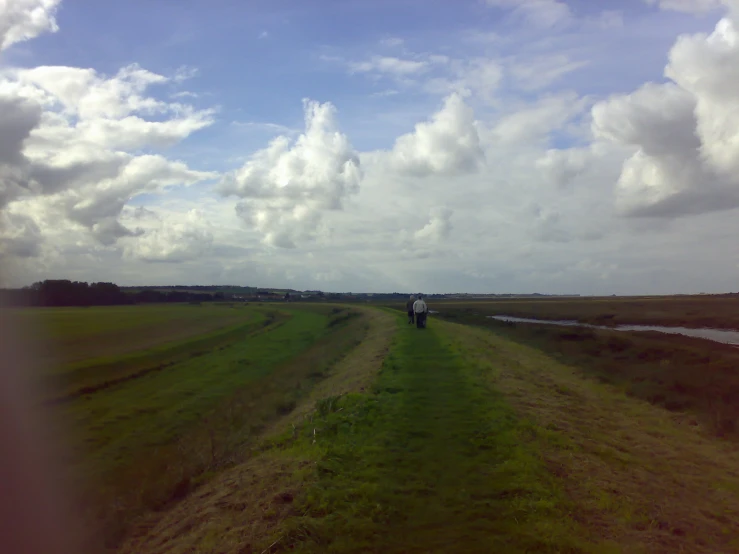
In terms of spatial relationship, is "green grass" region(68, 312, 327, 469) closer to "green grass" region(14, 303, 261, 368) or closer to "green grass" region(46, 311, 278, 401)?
"green grass" region(46, 311, 278, 401)

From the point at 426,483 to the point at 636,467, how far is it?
4.46m

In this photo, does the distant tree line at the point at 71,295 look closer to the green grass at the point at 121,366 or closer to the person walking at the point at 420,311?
the green grass at the point at 121,366

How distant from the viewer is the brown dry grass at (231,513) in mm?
7363

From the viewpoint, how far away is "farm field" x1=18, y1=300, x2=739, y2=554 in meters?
7.20

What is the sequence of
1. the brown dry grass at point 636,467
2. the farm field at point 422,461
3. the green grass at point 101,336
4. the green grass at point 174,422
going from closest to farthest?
the farm field at point 422,461 < the brown dry grass at point 636,467 < the green grass at point 174,422 < the green grass at point 101,336

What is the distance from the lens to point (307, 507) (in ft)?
25.8

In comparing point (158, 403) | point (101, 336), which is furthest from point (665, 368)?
point (101, 336)

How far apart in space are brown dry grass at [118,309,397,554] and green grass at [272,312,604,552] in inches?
14.8

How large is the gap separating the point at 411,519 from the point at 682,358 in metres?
25.0

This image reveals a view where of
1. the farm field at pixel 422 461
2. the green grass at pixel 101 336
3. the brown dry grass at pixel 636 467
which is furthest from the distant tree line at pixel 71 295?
the brown dry grass at pixel 636 467

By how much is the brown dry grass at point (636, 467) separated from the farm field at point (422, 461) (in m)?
0.05

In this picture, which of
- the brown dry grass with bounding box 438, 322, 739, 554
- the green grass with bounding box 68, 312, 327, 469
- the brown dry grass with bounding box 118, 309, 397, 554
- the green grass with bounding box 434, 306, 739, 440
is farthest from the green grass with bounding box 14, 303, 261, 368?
the green grass with bounding box 434, 306, 739, 440

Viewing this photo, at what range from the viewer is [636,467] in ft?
33.5

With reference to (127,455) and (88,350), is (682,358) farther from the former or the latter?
(88,350)
